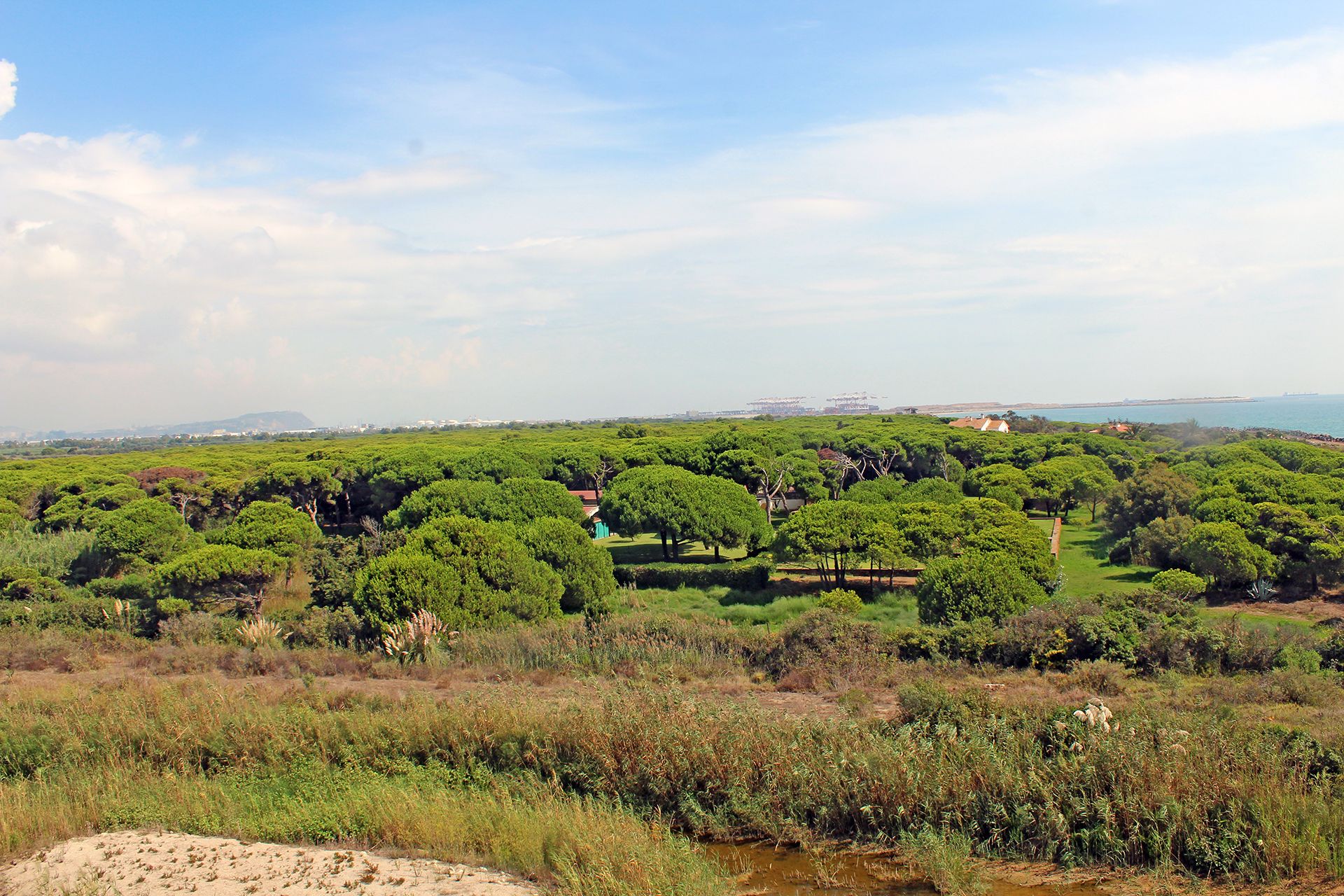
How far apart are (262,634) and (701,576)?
41.9 feet

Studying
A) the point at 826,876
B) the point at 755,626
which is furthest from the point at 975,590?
the point at 826,876

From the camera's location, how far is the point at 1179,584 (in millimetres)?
17953

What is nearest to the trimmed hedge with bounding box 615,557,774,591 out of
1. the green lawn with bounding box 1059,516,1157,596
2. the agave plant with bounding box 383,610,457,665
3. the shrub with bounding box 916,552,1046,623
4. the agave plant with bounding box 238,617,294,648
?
the shrub with bounding box 916,552,1046,623

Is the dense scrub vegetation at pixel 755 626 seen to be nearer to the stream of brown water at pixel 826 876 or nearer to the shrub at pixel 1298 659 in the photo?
the shrub at pixel 1298 659

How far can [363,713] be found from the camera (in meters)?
8.54

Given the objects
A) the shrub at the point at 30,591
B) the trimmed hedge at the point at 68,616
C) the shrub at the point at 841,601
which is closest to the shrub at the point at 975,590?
the shrub at the point at 841,601

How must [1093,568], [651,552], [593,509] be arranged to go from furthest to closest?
1. [593,509]
2. [651,552]
3. [1093,568]

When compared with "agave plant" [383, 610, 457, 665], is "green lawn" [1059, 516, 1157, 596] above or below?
below

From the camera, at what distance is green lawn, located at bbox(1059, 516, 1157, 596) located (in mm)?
22031

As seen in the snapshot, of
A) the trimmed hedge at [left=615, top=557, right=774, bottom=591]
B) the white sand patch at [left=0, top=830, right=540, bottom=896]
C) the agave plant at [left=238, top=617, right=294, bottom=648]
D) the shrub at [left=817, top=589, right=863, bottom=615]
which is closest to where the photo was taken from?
the white sand patch at [left=0, top=830, right=540, bottom=896]

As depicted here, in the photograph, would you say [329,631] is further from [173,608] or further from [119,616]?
[119,616]

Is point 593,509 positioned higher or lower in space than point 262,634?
lower

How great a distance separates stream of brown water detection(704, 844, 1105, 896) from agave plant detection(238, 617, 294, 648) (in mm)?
10806

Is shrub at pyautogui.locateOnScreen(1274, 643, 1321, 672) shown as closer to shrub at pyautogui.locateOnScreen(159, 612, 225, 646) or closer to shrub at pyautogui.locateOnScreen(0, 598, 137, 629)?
shrub at pyautogui.locateOnScreen(159, 612, 225, 646)
